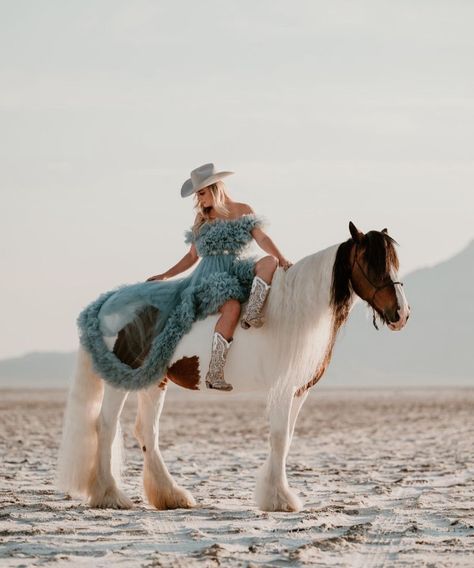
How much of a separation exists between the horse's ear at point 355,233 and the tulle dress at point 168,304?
0.75m

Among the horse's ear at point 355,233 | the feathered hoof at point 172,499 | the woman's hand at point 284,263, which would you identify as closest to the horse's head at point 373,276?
the horse's ear at point 355,233

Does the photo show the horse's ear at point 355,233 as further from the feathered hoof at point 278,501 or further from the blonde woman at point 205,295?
the feathered hoof at point 278,501

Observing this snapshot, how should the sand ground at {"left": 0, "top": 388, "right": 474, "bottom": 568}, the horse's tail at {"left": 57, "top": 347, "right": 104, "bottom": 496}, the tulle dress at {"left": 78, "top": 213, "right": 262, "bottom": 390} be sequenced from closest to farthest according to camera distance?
1. the sand ground at {"left": 0, "top": 388, "right": 474, "bottom": 568}
2. the tulle dress at {"left": 78, "top": 213, "right": 262, "bottom": 390}
3. the horse's tail at {"left": 57, "top": 347, "right": 104, "bottom": 496}

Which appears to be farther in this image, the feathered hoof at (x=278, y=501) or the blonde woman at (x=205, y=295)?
the blonde woman at (x=205, y=295)

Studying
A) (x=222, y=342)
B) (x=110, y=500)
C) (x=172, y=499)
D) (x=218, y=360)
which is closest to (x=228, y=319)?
(x=222, y=342)

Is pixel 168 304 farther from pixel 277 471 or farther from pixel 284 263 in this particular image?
pixel 277 471

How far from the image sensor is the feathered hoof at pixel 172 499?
775cm

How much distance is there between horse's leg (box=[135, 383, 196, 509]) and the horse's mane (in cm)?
149

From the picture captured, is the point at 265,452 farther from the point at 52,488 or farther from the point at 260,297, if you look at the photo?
the point at 260,297

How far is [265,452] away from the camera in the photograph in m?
14.1

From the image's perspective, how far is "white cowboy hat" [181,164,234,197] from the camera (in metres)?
7.74

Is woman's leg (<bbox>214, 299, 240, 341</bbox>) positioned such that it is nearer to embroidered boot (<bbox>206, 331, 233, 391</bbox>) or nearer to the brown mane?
embroidered boot (<bbox>206, 331, 233, 391</bbox>)

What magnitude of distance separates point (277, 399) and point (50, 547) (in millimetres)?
2092

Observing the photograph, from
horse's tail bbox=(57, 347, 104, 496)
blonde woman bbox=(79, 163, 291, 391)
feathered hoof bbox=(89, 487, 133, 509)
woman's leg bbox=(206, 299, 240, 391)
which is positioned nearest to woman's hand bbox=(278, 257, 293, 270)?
blonde woman bbox=(79, 163, 291, 391)
